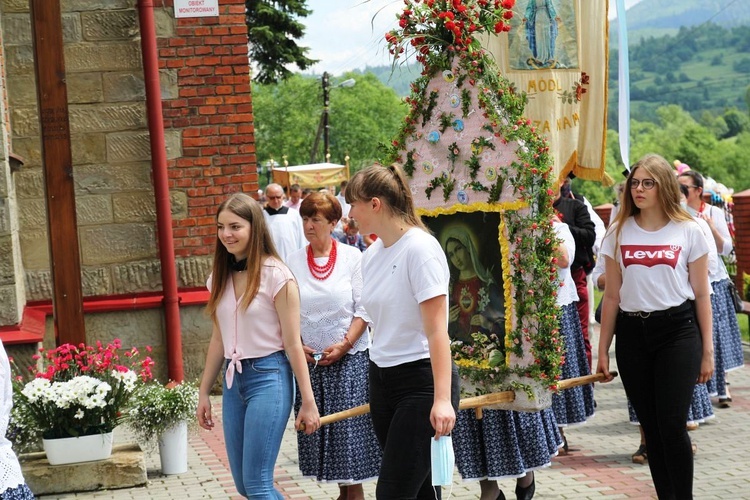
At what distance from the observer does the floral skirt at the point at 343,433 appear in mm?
6613

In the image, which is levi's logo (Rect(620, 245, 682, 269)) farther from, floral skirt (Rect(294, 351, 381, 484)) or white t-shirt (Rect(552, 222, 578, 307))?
floral skirt (Rect(294, 351, 381, 484))

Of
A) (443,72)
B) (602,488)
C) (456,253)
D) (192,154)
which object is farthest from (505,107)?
(192,154)

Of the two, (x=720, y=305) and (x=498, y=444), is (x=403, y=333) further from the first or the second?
(x=720, y=305)

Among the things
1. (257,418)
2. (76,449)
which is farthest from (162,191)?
(257,418)

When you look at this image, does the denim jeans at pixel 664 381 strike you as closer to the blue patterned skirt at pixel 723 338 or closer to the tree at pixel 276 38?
the blue patterned skirt at pixel 723 338

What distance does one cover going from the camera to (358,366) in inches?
263

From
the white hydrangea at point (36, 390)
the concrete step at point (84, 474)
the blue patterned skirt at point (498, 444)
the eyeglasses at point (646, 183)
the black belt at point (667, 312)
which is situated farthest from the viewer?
the concrete step at point (84, 474)

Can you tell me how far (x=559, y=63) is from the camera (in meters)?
7.04

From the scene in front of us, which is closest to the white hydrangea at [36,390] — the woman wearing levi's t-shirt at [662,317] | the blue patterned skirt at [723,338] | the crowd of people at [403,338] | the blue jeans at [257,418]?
the crowd of people at [403,338]

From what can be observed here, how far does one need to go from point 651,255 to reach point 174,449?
373cm

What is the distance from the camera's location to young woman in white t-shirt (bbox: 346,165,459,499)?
444 centimetres

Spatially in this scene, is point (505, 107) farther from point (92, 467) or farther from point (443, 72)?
point (92, 467)

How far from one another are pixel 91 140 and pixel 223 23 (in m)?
1.73

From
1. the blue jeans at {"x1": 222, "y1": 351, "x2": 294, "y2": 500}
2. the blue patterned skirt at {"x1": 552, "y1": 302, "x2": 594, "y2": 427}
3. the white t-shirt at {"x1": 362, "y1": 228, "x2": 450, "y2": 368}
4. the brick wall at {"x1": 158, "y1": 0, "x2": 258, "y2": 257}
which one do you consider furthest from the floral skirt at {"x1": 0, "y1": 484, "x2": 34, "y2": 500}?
the brick wall at {"x1": 158, "y1": 0, "x2": 258, "y2": 257}
